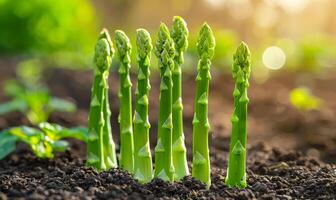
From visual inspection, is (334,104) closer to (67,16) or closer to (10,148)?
(10,148)

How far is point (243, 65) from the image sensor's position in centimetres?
307

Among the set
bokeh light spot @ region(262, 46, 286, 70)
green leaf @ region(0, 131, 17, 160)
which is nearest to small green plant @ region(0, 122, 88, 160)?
green leaf @ region(0, 131, 17, 160)

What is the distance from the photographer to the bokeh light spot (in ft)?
38.1

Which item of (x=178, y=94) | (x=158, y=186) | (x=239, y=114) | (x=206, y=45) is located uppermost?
(x=206, y=45)

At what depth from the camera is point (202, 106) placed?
10.1 feet

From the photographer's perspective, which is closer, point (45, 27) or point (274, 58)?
point (274, 58)

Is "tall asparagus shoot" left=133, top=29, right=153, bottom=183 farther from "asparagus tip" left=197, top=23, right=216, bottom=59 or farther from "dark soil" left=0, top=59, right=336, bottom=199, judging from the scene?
"asparagus tip" left=197, top=23, right=216, bottom=59

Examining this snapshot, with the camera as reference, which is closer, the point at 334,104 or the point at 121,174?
the point at 121,174

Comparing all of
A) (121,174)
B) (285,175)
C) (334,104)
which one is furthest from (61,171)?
(334,104)

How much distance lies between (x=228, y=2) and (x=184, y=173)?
1561 centimetres

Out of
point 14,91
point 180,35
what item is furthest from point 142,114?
point 14,91

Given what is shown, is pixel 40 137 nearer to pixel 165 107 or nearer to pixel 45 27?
pixel 165 107

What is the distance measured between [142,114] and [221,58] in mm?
8221

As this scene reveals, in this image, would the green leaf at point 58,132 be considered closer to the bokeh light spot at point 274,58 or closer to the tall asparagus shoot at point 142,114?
the tall asparagus shoot at point 142,114
